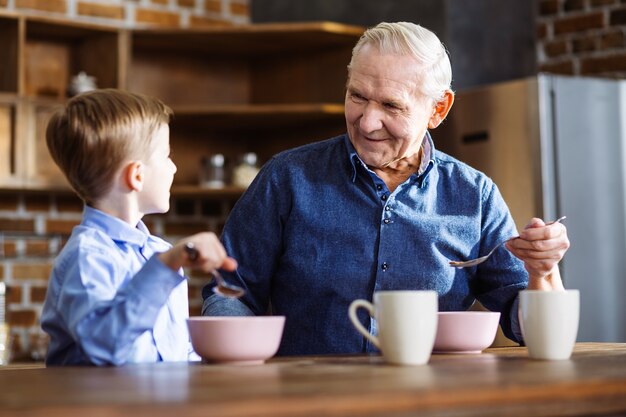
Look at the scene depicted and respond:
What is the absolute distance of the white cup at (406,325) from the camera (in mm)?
1351

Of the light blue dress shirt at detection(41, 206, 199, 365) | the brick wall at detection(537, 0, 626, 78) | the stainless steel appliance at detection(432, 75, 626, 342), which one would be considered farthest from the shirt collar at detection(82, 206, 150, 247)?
the brick wall at detection(537, 0, 626, 78)

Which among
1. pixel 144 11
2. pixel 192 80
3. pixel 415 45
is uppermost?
pixel 144 11

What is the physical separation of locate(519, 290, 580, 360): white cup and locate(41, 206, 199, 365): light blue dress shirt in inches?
19.8

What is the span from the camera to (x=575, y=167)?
3.43m

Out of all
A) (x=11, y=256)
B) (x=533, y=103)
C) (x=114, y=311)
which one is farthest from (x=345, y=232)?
(x=11, y=256)

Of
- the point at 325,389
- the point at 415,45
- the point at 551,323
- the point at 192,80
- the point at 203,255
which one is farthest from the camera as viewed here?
the point at 192,80

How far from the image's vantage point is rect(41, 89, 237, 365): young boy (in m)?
1.37

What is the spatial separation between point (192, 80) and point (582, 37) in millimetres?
1574

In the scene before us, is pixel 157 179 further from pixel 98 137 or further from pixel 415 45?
pixel 415 45

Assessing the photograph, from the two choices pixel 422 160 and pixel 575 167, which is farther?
pixel 575 167

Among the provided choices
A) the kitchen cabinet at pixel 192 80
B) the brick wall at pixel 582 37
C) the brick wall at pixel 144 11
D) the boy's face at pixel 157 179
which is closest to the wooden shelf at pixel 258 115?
the kitchen cabinet at pixel 192 80

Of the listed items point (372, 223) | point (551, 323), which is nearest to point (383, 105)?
point (372, 223)

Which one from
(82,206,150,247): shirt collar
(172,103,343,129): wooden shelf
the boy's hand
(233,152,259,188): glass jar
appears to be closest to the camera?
the boy's hand

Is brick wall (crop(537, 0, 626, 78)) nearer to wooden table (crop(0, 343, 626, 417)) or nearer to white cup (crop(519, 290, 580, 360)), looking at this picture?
white cup (crop(519, 290, 580, 360))
